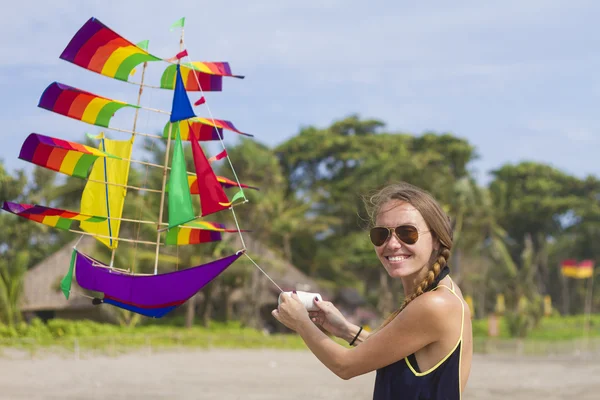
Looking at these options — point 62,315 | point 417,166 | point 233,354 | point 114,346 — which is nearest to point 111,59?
point 114,346

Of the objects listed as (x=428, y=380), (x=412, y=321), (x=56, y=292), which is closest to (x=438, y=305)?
(x=412, y=321)

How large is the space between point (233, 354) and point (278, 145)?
24232 mm

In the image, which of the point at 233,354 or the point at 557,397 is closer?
the point at 557,397

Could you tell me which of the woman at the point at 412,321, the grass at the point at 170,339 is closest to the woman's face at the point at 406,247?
the woman at the point at 412,321

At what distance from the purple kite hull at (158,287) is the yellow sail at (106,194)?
51 centimetres

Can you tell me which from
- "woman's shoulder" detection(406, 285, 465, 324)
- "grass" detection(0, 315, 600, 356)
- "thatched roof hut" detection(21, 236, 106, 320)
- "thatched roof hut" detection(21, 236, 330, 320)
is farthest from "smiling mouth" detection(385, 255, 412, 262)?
"thatched roof hut" detection(21, 236, 106, 320)

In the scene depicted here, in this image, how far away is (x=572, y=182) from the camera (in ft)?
168

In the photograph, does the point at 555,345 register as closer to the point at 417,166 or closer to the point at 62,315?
the point at 417,166

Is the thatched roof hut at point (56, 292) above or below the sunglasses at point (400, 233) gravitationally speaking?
below

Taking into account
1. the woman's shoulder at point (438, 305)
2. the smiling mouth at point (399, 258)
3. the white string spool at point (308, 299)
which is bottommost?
the white string spool at point (308, 299)

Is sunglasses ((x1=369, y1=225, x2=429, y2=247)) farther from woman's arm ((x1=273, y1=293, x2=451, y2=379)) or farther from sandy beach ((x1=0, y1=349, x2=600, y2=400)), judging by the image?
sandy beach ((x1=0, y1=349, x2=600, y2=400))

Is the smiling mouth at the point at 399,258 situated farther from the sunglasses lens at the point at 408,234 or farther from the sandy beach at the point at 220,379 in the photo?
the sandy beach at the point at 220,379

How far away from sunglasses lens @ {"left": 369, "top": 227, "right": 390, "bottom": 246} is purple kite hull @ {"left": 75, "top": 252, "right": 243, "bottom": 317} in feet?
5.64

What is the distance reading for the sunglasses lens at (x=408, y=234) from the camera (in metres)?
2.48
